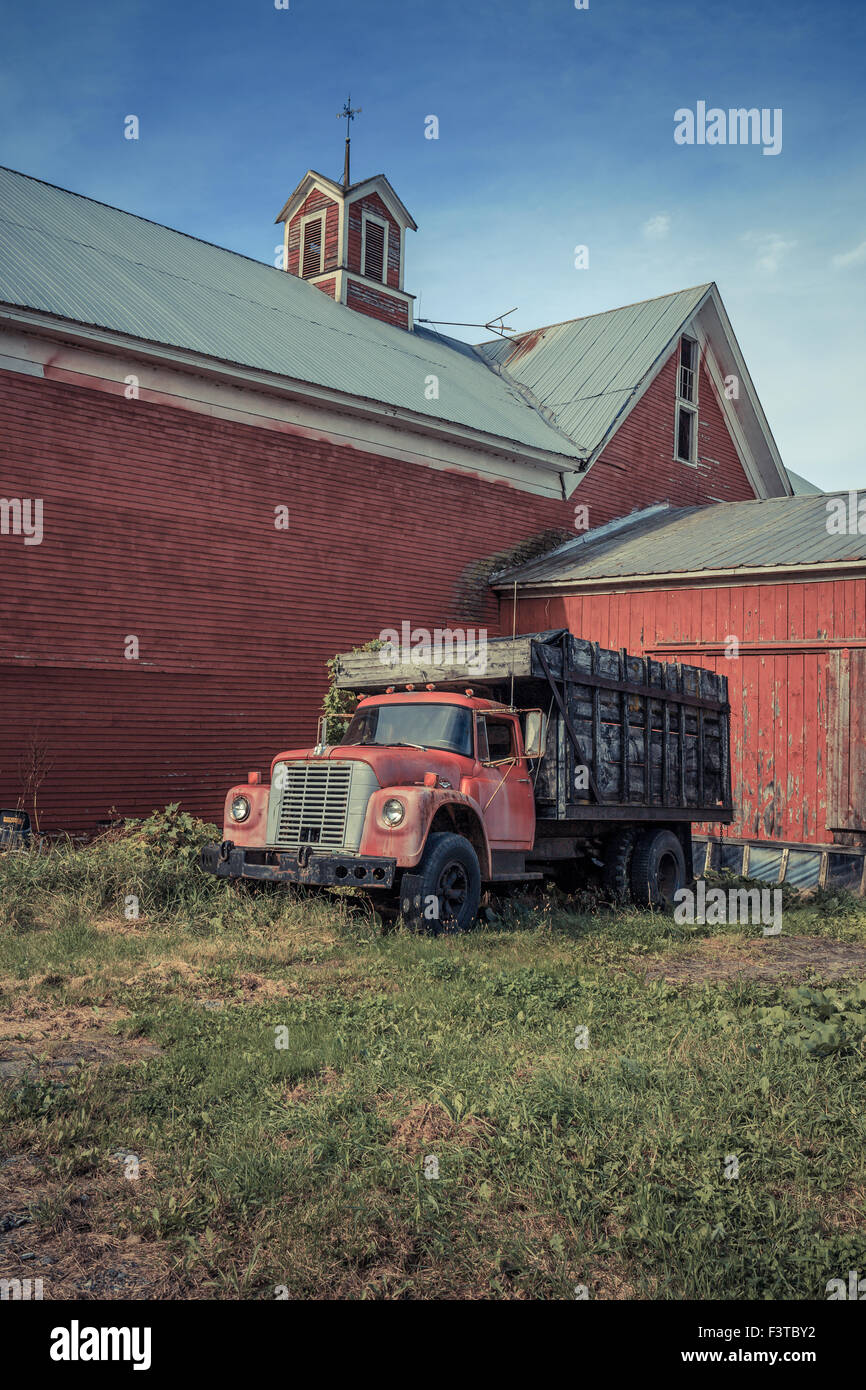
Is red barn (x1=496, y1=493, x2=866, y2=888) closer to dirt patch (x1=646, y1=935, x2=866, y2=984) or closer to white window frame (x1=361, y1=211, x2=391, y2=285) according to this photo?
dirt patch (x1=646, y1=935, x2=866, y2=984)

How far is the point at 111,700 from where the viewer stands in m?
13.7

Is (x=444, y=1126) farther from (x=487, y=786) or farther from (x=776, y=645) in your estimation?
(x=776, y=645)

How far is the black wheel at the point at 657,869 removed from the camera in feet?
39.8

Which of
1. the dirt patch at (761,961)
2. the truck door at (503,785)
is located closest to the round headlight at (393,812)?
the truck door at (503,785)

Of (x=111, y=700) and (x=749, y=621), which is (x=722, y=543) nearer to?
(x=749, y=621)

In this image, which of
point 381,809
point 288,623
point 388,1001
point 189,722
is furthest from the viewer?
point 288,623

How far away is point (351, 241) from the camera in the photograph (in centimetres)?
2231

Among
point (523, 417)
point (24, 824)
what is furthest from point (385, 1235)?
point (523, 417)

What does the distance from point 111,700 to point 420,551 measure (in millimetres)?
6515

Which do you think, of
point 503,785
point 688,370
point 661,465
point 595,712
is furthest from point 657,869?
point 688,370

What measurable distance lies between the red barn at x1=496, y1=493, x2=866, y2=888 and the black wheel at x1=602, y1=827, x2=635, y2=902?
429cm

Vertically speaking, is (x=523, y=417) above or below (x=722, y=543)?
above

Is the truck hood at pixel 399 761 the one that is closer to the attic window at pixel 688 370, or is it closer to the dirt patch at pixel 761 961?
the dirt patch at pixel 761 961

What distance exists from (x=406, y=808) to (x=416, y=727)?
166 centimetres
